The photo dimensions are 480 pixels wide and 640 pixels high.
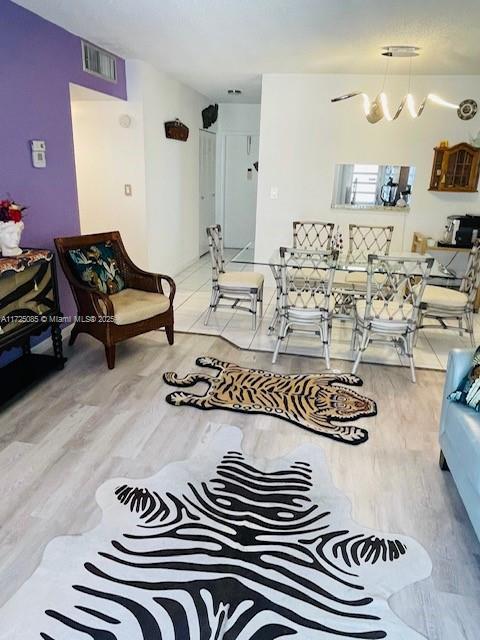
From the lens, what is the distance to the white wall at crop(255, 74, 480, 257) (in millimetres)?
5066

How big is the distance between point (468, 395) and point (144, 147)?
4.18 meters

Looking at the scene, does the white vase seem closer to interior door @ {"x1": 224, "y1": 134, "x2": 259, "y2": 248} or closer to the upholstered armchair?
the upholstered armchair

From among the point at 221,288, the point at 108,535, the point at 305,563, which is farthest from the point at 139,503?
the point at 221,288

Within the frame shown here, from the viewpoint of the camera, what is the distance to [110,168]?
16.7 ft

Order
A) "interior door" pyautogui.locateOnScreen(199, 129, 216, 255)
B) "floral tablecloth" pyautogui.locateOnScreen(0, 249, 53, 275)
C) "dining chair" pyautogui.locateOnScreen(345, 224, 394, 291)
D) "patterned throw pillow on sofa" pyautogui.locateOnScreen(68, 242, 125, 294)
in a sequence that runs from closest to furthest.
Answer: "floral tablecloth" pyautogui.locateOnScreen(0, 249, 53, 275)
"patterned throw pillow on sofa" pyautogui.locateOnScreen(68, 242, 125, 294)
"dining chair" pyautogui.locateOnScreen(345, 224, 394, 291)
"interior door" pyautogui.locateOnScreen(199, 129, 216, 255)

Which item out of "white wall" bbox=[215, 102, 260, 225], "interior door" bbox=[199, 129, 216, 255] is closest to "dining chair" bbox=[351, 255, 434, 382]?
"interior door" bbox=[199, 129, 216, 255]

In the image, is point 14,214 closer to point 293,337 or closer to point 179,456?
point 179,456

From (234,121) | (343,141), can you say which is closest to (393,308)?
(343,141)

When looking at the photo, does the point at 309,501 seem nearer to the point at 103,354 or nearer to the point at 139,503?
the point at 139,503

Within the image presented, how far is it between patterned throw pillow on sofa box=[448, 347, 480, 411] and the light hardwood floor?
0.48 meters

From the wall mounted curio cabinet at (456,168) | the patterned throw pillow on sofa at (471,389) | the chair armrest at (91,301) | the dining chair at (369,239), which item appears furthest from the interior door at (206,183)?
the patterned throw pillow on sofa at (471,389)

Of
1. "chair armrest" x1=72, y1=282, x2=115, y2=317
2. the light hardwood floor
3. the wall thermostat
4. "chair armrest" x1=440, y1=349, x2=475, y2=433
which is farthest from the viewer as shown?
the wall thermostat

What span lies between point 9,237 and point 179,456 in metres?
1.76

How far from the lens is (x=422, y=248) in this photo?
5059 mm
